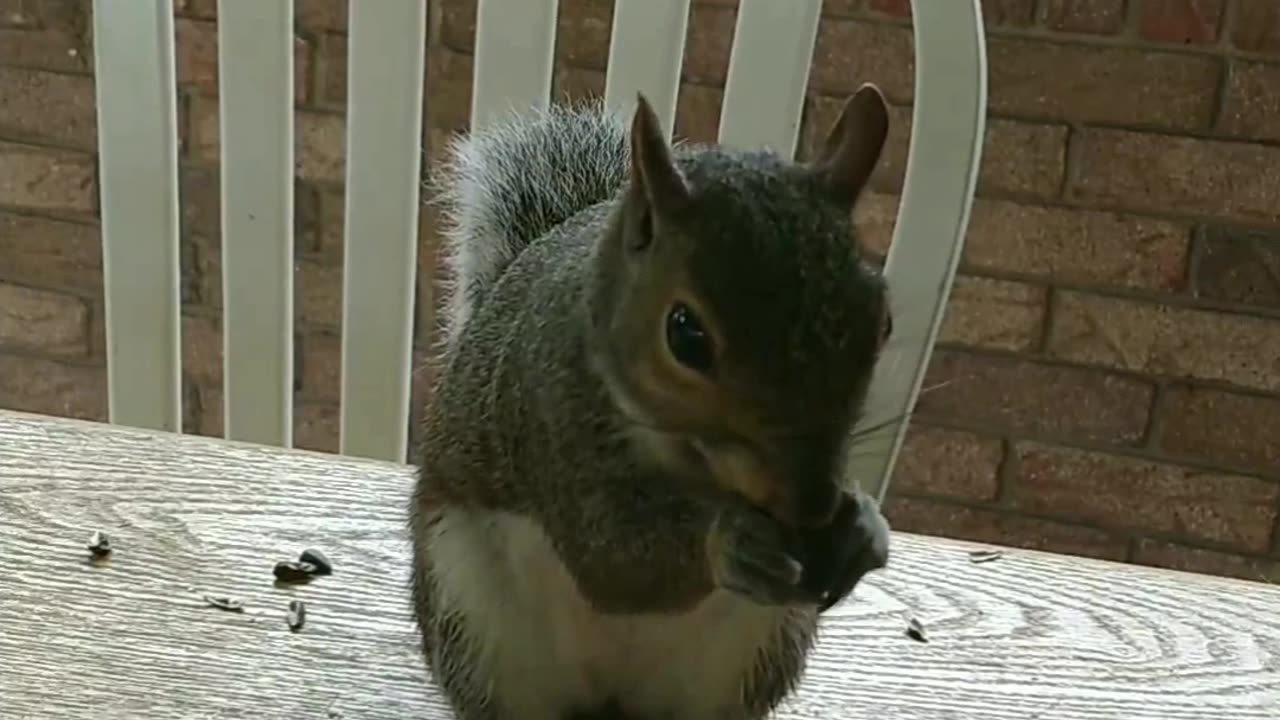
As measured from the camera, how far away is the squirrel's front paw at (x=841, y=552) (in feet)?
1.96

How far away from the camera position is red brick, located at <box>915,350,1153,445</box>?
1625 mm

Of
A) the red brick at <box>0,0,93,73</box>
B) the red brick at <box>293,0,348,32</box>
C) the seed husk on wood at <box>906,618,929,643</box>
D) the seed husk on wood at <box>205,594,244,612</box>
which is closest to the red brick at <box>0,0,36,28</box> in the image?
the red brick at <box>0,0,93,73</box>

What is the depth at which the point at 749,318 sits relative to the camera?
1.77 ft

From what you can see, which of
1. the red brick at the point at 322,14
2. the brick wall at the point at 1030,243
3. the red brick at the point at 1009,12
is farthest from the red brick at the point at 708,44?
the red brick at the point at 322,14

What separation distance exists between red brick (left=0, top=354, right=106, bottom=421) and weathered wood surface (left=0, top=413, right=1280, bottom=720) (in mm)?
694

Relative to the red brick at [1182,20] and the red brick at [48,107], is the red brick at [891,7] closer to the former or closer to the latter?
the red brick at [1182,20]

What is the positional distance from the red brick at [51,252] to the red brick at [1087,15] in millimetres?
1010

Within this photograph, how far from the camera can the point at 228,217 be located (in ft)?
4.30

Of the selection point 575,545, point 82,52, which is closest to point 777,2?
point 575,545

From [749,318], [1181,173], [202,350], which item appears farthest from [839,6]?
[749,318]

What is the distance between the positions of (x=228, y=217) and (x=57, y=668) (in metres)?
0.52

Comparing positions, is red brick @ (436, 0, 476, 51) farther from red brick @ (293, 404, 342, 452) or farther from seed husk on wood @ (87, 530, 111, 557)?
seed husk on wood @ (87, 530, 111, 557)

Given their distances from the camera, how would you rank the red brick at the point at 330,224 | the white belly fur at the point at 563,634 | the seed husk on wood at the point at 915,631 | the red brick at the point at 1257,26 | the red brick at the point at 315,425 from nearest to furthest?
1. the white belly fur at the point at 563,634
2. the seed husk on wood at the point at 915,631
3. the red brick at the point at 1257,26
4. the red brick at the point at 330,224
5. the red brick at the point at 315,425

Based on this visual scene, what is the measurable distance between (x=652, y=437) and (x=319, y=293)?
45.6 inches
